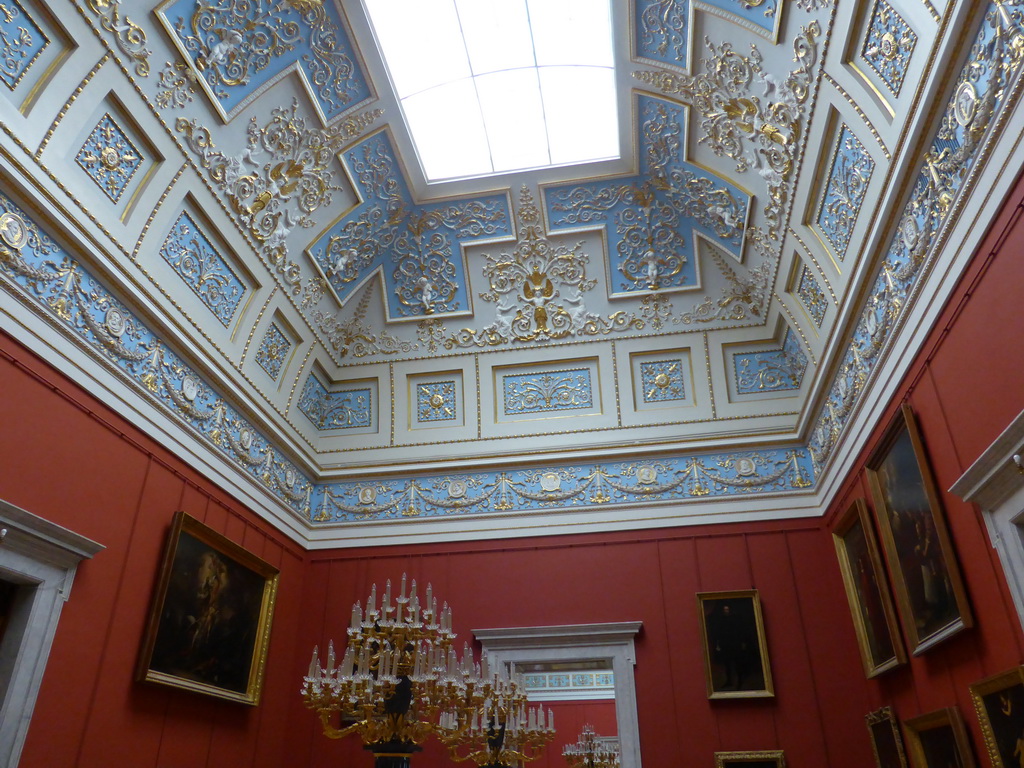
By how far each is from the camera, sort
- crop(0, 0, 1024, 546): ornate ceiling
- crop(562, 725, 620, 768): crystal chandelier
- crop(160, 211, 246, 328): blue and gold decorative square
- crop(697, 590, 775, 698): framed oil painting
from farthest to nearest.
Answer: crop(562, 725, 620, 768): crystal chandelier, crop(697, 590, 775, 698): framed oil painting, crop(160, 211, 246, 328): blue and gold decorative square, crop(0, 0, 1024, 546): ornate ceiling

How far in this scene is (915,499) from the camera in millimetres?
6723

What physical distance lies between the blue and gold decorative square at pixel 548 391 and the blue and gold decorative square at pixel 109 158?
6145 mm

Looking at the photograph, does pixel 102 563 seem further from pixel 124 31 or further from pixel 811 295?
pixel 811 295

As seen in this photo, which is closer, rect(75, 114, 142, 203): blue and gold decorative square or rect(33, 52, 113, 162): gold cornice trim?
rect(33, 52, 113, 162): gold cornice trim

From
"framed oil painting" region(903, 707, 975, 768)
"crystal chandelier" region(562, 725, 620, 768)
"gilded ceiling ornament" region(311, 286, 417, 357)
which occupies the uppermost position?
"gilded ceiling ornament" region(311, 286, 417, 357)

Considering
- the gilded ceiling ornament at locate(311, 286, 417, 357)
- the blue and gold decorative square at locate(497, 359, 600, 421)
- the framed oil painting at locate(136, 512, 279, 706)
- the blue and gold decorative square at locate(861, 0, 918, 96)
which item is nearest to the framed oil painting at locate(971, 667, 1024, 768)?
the blue and gold decorative square at locate(861, 0, 918, 96)

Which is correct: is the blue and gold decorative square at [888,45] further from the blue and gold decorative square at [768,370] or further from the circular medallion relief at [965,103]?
the blue and gold decorative square at [768,370]

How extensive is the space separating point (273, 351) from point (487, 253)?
11.9 ft

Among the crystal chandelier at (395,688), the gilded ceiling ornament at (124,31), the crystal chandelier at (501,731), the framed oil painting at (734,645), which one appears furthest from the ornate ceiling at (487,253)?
the crystal chandelier at (501,731)

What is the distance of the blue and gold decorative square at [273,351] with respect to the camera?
10242 millimetres

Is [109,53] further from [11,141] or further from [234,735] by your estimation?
[234,735]

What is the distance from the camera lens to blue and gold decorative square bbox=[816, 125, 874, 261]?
705 cm

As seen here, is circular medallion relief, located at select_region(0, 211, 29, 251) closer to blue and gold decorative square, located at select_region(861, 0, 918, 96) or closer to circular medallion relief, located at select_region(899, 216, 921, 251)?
blue and gold decorative square, located at select_region(861, 0, 918, 96)

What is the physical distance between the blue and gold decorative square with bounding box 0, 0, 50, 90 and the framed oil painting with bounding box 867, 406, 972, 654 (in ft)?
26.2
